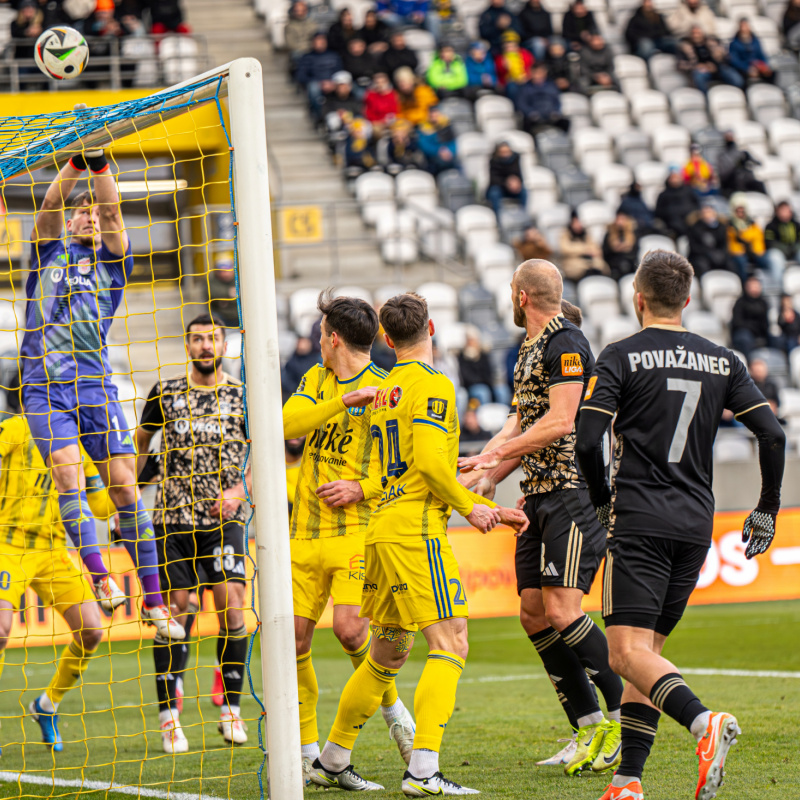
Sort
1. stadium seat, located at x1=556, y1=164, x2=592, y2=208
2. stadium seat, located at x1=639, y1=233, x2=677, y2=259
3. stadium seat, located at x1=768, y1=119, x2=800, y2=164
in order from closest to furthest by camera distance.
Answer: stadium seat, located at x1=639, y1=233, x2=677, y2=259 < stadium seat, located at x1=556, y1=164, x2=592, y2=208 < stadium seat, located at x1=768, y1=119, x2=800, y2=164

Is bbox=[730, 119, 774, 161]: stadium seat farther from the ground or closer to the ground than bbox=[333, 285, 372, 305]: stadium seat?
farther from the ground

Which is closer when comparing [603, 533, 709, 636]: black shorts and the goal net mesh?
[603, 533, 709, 636]: black shorts

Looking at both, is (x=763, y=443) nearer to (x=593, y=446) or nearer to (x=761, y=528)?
(x=761, y=528)

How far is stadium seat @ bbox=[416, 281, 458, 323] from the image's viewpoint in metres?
17.1

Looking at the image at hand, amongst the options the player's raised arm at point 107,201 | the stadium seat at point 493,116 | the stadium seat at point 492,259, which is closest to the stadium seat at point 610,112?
the stadium seat at point 493,116

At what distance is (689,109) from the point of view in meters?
21.2

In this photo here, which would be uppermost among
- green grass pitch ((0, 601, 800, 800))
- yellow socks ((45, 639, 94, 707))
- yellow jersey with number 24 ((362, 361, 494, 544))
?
yellow jersey with number 24 ((362, 361, 494, 544))

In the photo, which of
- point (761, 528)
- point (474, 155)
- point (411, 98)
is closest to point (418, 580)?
point (761, 528)

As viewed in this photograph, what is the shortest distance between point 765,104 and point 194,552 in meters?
17.8

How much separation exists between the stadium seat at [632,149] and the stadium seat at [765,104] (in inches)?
105

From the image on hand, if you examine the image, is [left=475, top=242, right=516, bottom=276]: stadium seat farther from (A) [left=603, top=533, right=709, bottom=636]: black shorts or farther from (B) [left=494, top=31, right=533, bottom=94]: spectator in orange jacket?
(A) [left=603, top=533, right=709, bottom=636]: black shorts

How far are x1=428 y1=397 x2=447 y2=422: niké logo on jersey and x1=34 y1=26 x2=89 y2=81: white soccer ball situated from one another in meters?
2.67

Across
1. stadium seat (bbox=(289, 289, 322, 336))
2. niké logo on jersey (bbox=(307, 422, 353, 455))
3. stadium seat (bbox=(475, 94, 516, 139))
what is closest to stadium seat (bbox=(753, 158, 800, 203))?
stadium seat (bbox=(475, 94, 516, 139))

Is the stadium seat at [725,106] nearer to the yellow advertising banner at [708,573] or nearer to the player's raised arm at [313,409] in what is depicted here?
the yellow advertising banner at [708,573]
